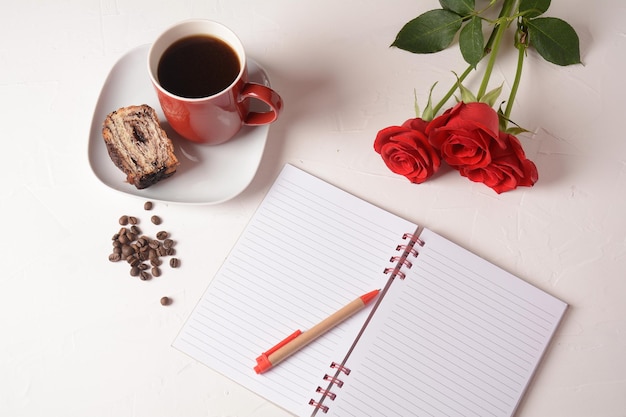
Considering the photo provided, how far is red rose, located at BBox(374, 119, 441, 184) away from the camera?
3.08 ft

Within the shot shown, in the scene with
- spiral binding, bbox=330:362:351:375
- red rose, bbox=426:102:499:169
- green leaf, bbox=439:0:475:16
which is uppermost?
green leaf, bbox=439:0:475:16

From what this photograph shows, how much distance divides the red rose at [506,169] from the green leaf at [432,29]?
23cm

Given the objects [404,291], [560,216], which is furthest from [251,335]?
[560,216]

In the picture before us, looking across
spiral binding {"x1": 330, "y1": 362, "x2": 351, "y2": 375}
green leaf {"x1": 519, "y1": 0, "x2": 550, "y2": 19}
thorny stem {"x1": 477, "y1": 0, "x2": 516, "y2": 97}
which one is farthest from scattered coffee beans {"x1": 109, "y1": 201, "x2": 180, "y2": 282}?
green leaf {"x1": 519, "y1": 0, "x2": 550, "y2": 19}

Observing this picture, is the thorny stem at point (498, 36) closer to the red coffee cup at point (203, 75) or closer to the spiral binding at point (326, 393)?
the red coffee cup at point (203, 75)

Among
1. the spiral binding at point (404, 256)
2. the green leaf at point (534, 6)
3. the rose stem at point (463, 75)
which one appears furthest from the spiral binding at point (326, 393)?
the green leaf at point (534, 6)

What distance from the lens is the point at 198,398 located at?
971 millimetres

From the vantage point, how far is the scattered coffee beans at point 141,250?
102 cm

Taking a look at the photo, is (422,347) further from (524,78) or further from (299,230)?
(524,78)

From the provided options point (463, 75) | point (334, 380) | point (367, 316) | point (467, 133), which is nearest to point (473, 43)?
point (463, 75)

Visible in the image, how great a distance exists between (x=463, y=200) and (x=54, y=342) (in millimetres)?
705

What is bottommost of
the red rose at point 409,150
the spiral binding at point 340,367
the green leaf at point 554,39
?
the spiral binding at point 340,367

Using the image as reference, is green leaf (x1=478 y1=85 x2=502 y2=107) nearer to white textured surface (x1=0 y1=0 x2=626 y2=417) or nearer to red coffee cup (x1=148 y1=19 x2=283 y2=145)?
white textured surface (x1=0 y1=0 x2=626 y2=417)

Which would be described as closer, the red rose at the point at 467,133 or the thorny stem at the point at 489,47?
the red rose at the point at 467,133
